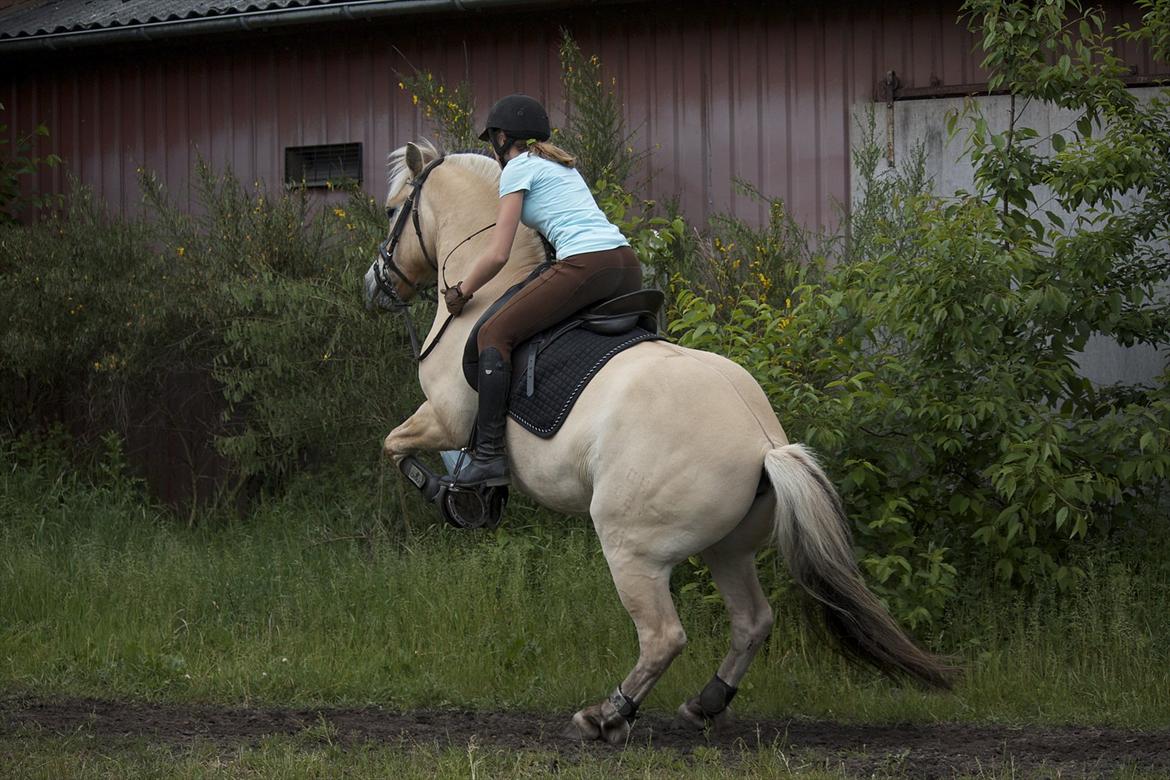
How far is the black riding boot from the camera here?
5.77m

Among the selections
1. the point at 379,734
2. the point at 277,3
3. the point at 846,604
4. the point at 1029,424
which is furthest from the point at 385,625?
the point at 277,3

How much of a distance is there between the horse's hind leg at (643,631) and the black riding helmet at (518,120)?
2.10 meters

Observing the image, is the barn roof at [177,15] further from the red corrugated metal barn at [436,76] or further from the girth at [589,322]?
the girth at [589,322]

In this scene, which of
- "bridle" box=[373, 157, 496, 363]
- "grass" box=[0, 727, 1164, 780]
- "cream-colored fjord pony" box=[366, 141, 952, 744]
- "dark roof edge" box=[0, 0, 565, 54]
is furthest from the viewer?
"dark roof edge" box=[0, 0, 565, 54]

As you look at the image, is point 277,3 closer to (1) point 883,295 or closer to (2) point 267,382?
(2) point 267,382

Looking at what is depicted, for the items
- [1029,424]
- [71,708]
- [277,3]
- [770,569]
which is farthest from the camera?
[277,3]

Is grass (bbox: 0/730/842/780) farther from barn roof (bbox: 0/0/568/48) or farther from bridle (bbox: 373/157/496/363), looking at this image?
barn roof (bbox: 0/0/568/48)

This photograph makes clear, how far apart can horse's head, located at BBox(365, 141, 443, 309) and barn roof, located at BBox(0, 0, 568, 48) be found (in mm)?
4386

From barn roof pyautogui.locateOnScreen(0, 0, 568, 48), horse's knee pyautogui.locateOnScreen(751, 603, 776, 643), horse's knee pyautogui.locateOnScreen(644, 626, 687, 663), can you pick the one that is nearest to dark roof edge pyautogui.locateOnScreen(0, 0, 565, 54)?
barn roof pyautogui.locateOnScreen(0, 0, 568, 48)

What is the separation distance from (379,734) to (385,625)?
74.2 inches

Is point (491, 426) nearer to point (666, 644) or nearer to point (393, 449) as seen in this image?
point (393, 449)

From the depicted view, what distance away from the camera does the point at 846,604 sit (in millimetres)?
5441

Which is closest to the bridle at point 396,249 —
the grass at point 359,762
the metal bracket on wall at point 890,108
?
the grass at point 359,762

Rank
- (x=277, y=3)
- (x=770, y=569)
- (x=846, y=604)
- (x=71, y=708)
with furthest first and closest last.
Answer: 1. (x=277, y=3)
2. (x=770, y=569)
3. (x=71, y=708)
4. (x=846, y=604)
